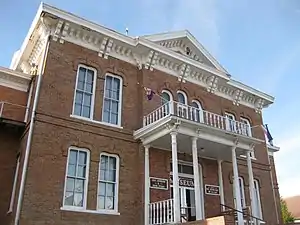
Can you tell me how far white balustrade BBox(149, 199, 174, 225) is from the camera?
464 inches

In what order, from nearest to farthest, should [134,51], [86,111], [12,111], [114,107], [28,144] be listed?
[28,144]
[86,111]
[12,111]
[114,107]
[134,51]

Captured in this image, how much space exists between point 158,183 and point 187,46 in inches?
328

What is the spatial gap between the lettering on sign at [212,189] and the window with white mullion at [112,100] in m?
5.30

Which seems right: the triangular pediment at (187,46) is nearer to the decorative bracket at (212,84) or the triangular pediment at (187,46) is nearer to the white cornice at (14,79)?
the decorative bracket at (212,84)

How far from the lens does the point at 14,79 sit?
14.7 meters

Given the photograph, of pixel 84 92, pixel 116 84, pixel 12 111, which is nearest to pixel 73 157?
pixel 84 92

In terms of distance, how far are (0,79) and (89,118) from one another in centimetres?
444

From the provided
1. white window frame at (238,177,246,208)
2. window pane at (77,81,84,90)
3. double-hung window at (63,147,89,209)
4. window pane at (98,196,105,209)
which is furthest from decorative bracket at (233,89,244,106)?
window pane at (98,196,105,209)

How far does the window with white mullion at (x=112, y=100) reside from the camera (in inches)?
562

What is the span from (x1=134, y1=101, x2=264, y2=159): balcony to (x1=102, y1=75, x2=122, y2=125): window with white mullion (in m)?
1.20

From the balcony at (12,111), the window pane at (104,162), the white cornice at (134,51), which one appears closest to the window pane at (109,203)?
the window pane at (104,162)

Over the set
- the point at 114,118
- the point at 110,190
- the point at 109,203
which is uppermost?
the point at 114,118

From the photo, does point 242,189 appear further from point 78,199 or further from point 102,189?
point 78,199

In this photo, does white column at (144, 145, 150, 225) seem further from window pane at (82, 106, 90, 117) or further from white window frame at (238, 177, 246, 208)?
white window frame at (238, 177, 246, 208)
